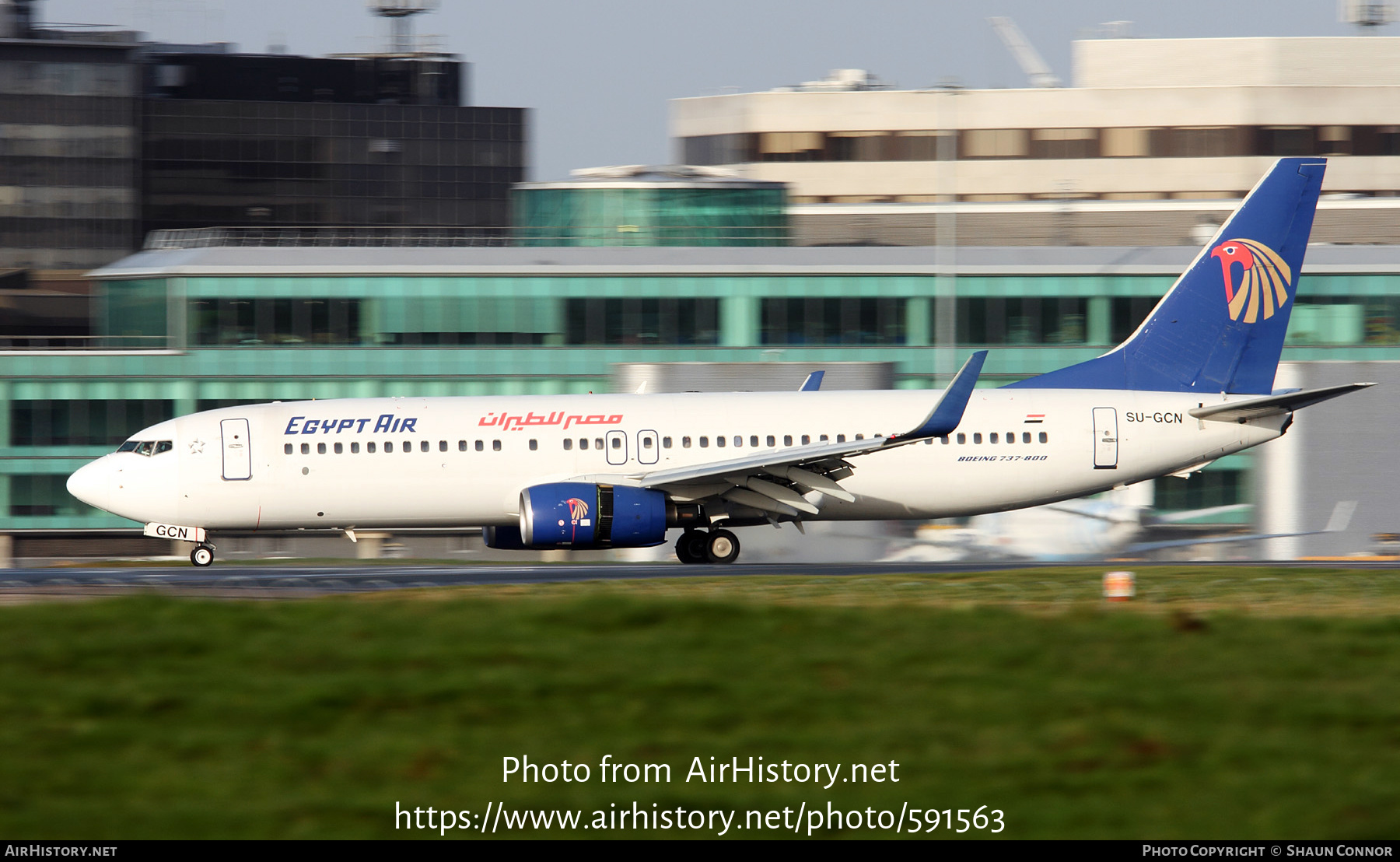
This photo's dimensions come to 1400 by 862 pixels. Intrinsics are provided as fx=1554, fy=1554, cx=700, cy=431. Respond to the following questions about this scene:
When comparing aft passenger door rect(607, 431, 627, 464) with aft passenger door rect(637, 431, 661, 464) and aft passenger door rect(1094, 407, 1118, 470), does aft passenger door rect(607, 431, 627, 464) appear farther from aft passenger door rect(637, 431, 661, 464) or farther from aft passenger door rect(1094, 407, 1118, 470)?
aft passenger door rect(1094, 407, 1118, 470)

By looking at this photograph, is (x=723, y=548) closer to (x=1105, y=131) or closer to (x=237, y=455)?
(x=237, y=455)

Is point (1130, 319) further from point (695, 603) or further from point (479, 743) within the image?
point (479, 743)

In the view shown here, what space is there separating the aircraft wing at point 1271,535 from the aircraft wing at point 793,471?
1273 cm

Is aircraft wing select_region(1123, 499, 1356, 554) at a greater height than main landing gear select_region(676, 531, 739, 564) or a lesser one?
lesser

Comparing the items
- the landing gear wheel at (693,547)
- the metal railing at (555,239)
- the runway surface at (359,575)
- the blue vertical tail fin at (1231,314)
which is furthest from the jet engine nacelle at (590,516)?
the metal railing at (555,239)

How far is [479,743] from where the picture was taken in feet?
38.0

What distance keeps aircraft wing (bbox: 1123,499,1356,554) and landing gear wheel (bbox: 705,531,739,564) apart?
14.0 m

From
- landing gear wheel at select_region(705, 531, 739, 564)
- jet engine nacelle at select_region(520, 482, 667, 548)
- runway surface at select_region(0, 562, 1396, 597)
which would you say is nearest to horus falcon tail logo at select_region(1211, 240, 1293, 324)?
runway surface at select_region(0, 562, 1396, 597)

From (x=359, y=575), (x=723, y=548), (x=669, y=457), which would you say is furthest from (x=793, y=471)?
(x=359, y=575)

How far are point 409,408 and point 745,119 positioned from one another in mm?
73366

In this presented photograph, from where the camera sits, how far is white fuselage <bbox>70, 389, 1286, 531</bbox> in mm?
31234

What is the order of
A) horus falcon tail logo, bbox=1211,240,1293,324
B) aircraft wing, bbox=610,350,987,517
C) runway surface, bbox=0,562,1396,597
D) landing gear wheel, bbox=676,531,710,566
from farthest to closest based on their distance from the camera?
horus falcon tail logo, bbox=1211,240,1293,324 → landing gear wheel, bbox=676,531,710,566 → aircraft wing, bbox=610,350,987,517 → runway surface, bbox=0,562,1396,597

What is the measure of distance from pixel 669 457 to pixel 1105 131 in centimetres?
7271

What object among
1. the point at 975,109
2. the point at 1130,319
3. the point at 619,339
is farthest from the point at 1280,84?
the point at 619,339
